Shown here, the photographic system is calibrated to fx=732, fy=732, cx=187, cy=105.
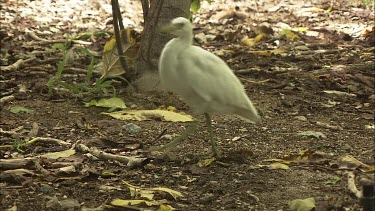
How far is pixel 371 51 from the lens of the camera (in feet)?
22.6

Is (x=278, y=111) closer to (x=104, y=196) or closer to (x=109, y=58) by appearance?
(x=109, y=58)

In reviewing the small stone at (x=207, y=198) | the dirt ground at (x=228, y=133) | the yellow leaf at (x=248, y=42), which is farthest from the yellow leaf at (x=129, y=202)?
the yellow leaf at (x=248, y=42)

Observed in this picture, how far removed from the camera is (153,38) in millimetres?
5449

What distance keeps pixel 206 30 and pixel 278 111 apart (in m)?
2.97

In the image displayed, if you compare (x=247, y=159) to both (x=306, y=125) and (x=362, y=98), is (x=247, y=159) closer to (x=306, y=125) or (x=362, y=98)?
(x=306, y=125)

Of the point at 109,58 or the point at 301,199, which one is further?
the point at 109,58

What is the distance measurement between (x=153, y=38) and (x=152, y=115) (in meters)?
0.78

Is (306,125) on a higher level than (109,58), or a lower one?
lower

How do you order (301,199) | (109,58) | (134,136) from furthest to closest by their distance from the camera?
(109,58) < (134,136) < (301,199)

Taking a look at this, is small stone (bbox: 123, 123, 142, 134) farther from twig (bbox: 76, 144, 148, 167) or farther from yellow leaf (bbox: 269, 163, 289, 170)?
yellow leaf (bbox: 269, 163, 289, 170)

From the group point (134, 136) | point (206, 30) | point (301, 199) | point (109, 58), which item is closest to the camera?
point (301, 199)

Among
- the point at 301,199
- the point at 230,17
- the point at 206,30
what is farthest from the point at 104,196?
the point at 230,17

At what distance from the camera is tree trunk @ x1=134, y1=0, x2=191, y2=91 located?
17.7 feet

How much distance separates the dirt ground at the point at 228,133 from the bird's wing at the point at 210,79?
0.38 meters
